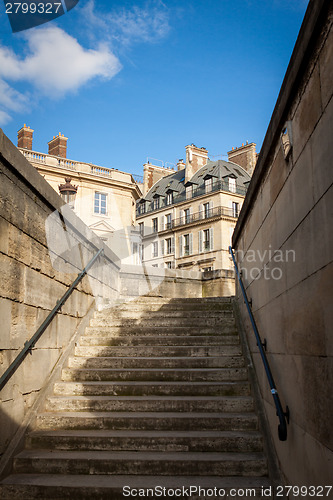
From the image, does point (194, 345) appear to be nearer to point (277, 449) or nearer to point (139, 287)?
point (277, 449)

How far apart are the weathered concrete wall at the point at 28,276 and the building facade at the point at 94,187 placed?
2221cm

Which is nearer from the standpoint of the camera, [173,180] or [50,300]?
[50,300]

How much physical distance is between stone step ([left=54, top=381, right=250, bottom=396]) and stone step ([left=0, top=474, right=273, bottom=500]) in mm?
1222

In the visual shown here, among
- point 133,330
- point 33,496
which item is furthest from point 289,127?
point 133,330

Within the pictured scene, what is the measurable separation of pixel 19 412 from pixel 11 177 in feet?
7.02

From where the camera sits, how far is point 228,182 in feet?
117

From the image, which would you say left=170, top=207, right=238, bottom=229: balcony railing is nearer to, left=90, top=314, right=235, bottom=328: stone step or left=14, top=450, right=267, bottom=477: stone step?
left=90, top=314, right=235, bottom=328: stone step

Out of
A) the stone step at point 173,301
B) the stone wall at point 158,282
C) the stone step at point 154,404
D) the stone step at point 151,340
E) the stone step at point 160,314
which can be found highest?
the stone wall at point 158,282

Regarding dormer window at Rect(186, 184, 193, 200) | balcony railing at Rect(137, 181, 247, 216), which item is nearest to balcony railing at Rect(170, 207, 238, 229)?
balcony railing at Rect(137, 181, 247, 216)

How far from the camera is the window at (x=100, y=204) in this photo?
2870 cm

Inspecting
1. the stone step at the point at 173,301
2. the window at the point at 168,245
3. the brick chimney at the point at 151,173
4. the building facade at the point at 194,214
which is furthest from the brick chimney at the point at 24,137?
the stone step at the point at 173,301

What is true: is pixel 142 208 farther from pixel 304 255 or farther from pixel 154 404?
pixel 304 255

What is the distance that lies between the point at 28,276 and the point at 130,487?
207 centimetres

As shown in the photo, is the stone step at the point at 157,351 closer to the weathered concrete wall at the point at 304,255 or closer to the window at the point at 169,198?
the weathered concrete wall at the point at 304,255
